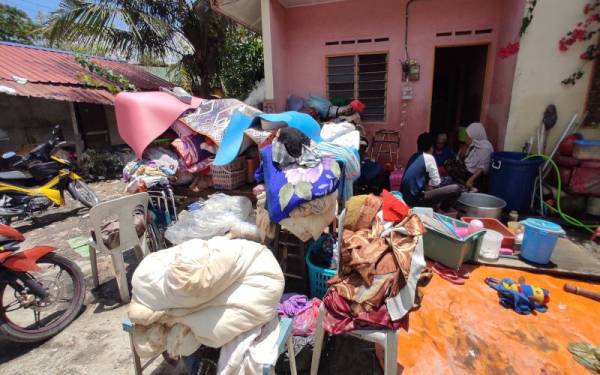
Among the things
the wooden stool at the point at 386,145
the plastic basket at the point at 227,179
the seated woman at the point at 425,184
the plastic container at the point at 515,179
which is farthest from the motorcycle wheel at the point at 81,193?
the plastic container at the point at 515,179

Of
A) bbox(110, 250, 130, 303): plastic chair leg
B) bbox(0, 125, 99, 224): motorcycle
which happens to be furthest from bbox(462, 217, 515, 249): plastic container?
bbox(0, 125, 99, 224): motorcycle

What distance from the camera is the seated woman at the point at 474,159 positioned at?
15.6 ft

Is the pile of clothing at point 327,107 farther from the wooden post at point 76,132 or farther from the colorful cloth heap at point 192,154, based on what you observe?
the wooden post at point 76,132

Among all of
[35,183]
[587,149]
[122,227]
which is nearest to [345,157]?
[122,227]

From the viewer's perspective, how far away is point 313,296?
105 inches

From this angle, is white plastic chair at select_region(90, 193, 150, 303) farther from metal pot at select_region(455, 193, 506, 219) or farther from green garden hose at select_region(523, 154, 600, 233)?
green garden hose at select_region(523, 154, 600, 233)

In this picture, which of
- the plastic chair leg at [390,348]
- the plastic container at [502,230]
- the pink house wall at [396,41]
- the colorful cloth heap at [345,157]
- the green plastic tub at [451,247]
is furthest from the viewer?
the pink house wall at [396,41]

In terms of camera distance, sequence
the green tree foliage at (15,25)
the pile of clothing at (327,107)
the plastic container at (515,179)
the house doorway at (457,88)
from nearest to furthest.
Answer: the plastic container at (515,179) < the pile of clothing at (327,107) < the house doorway at (457,88) < the green tree foliage at (15,25)

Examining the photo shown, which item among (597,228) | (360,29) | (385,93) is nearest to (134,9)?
(360,29)

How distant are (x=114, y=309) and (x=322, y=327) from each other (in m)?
2.18

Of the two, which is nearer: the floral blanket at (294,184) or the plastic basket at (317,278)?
the floral blanket at (294,184)

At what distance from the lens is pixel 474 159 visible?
482 centimetres

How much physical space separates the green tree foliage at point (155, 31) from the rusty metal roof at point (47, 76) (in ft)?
3.83

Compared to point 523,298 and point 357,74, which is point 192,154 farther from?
point 357,74
